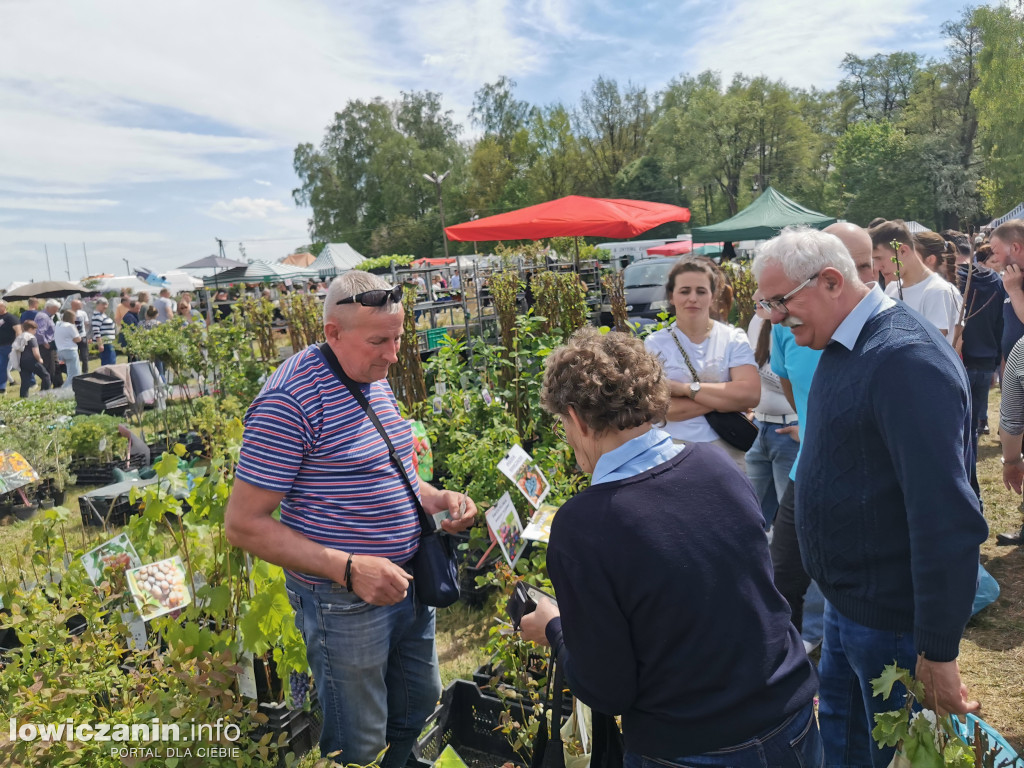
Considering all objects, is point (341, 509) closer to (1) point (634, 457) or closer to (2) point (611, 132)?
(1) point (634, 457)

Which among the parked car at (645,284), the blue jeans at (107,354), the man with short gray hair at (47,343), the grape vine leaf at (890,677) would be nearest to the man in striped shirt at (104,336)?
the blue jeans at (107,354)

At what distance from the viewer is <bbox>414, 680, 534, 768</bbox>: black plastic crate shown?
232cm

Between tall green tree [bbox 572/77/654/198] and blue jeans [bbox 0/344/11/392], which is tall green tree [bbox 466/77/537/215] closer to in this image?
tall green tree [bbox 572/77/654/198]

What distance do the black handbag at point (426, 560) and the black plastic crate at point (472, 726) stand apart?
61 centimetres

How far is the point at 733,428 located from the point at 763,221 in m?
11.5

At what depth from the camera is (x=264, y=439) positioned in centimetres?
169

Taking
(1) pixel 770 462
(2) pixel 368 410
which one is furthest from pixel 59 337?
(1) pixel 770 462

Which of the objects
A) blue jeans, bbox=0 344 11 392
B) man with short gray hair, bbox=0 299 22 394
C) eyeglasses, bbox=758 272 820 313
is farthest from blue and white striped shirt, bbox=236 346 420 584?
blue jeans, bbox=0 344 11 392

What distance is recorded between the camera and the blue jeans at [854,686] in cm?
160

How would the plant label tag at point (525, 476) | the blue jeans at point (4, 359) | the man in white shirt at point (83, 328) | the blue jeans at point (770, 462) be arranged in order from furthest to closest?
the man in white shirt at point (83, 328) < the blue jeans at point (4, 359) < the blue jeans at point (770, 462) < the plant label tag at point (525, 476)

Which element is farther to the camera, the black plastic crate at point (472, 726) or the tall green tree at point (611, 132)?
the tall green tree at point (611, 132)

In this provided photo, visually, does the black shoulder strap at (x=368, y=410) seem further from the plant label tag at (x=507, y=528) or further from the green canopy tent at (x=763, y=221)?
the green canopy tent at (x=763, y=221)

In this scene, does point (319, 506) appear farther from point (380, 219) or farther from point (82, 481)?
point (380, 219)

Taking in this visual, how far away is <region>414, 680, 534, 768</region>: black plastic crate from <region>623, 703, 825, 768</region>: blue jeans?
3.71 feet
